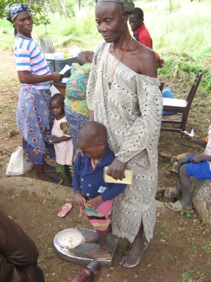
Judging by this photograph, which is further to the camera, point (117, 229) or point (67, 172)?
point (67, 172)

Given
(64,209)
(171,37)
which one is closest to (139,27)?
(64,209)

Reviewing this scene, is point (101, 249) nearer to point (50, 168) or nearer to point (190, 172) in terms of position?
point (190, 172)

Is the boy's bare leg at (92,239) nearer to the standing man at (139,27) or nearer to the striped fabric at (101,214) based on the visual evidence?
the striped fabric at (101,214)

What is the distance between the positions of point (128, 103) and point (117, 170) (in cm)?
40

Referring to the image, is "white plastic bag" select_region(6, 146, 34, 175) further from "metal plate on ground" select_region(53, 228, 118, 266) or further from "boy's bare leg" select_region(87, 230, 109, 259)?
"boy's bare leg" select_region(87, 230, 109, 259)

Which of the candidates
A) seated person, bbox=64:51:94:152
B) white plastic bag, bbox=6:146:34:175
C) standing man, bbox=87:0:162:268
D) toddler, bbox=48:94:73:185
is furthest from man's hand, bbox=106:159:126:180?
white plastic bag, bbox=6:146:34:175

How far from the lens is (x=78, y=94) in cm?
265

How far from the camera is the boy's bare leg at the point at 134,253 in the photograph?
219 centimetres

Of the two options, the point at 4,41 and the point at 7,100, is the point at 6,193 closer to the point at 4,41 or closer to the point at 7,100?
the point at 7,100

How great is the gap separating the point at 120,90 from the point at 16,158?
80.8 inches

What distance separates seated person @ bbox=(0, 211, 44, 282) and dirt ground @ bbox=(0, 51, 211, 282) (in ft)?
3.56

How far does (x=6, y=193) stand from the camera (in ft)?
10.0

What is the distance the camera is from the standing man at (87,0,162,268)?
5.30ft

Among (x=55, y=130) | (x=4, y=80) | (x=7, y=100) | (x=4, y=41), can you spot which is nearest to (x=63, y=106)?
(x=55, y=130)
